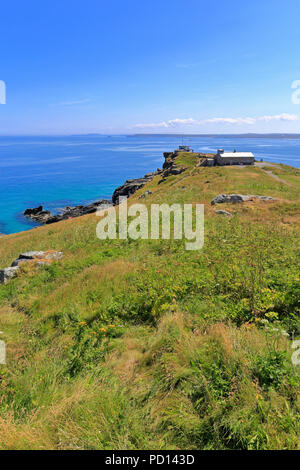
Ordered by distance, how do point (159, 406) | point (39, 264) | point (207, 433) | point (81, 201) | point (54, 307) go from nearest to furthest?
point (207, 433) < point (159, 406) < point (54, 307) < point (39, 264) < point (81, 201)

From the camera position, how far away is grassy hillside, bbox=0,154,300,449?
3.39 metres

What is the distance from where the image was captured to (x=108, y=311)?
7117 millimetres

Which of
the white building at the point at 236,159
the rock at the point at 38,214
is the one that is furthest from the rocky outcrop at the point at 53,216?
the white building at the point at 236,159

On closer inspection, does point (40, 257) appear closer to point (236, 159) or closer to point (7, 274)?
point (7, 274)

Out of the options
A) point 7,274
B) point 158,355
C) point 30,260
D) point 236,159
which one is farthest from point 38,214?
point 158,355

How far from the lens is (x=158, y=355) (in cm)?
509

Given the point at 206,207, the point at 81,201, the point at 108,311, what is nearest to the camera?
the point at 108,311

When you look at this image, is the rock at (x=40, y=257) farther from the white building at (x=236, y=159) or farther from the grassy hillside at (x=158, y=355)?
the white building at (x=236, y=159)

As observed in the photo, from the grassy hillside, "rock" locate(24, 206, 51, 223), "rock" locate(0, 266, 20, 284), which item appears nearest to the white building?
"rock" locate(24, 206, 51, 223)

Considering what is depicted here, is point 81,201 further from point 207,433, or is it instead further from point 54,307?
point 207,433

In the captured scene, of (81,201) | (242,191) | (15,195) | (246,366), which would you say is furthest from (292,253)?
(15,195)

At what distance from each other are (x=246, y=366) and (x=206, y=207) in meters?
18.2

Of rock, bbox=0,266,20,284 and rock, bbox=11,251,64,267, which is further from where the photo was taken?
rock, bbox=11,251,64,267

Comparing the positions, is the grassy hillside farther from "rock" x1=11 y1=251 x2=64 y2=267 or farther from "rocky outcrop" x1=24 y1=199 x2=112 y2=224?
"rocky outcrop" x1=24 y1=199 x2=112 y2=224
